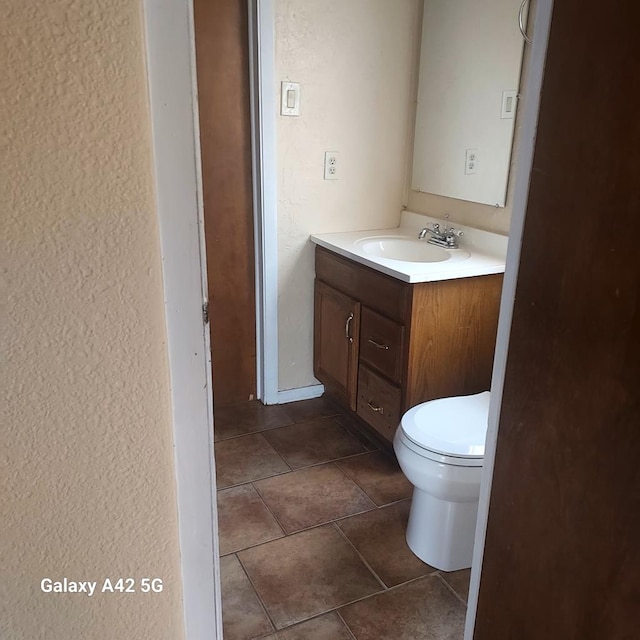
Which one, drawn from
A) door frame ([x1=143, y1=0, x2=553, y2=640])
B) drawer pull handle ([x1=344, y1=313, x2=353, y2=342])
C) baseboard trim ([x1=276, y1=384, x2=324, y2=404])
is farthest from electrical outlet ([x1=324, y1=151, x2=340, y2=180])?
door frame ([x1=143, y1=0, x2=553, y2=640])

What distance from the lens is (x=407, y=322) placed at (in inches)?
81.7

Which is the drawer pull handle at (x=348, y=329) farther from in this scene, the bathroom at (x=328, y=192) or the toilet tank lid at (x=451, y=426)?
the toilet tank lid at (x=451, y=426)

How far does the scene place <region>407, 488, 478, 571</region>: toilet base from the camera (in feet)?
5.84

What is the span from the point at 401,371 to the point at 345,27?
1.43 meters

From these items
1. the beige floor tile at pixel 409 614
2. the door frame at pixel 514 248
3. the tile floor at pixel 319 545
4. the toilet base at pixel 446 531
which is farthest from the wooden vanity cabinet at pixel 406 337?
the door frame at pixel 514 248

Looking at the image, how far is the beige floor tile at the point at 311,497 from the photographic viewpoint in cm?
203

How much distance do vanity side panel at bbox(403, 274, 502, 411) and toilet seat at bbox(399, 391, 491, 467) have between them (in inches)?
9.0

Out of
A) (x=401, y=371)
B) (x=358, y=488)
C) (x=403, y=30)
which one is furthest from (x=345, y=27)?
(x=358, y=488)

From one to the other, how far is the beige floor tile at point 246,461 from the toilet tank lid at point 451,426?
0.71m

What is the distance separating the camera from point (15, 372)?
0.80 m

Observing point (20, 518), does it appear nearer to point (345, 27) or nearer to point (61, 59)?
point (61, 59)

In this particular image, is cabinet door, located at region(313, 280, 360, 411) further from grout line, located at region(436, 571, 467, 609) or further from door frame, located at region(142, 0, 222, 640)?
door frame, located at region(142, 0, 222, 640)

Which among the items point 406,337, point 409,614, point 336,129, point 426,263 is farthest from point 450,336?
point 336,129

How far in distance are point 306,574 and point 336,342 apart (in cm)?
106
